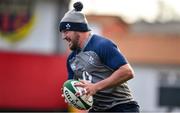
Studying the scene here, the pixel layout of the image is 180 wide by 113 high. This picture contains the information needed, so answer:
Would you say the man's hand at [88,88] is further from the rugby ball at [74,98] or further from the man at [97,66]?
the rugby ball at [74,98]

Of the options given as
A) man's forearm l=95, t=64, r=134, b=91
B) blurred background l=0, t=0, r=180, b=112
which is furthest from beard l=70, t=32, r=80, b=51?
blurred background l=0, t=0, r=180, b=112

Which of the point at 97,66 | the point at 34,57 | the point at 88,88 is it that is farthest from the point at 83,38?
the point at 34,57

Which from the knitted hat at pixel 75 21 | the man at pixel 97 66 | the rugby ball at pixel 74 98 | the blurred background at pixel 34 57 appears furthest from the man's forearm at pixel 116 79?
the blurred background at pixel 34 57

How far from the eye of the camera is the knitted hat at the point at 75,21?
9062 mm

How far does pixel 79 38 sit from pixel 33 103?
1719cm

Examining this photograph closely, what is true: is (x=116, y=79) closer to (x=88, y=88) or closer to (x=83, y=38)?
(x=88, y=88)

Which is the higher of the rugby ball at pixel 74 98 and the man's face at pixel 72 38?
the man's face at pixel 72 38

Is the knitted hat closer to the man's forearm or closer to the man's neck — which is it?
the man's neck

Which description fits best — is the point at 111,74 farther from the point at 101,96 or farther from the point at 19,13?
the point at 19,13

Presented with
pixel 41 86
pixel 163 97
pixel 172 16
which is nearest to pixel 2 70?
pixel 41 86

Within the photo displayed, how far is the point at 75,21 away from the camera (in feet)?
29.9

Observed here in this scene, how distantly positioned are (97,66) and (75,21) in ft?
1.76

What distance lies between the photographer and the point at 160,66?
147 feet

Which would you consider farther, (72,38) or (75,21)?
(75,21)
